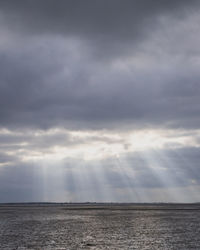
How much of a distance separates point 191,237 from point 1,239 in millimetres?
31349

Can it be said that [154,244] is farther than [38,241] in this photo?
No

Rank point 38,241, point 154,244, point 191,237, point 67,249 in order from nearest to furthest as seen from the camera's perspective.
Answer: point 67,249 < point 154,244 < point 38,241 < point 191,237

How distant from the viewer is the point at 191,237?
5866cm

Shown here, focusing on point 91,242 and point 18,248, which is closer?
point 18,248

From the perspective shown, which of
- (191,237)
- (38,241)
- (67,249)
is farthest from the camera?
→ (191,237)

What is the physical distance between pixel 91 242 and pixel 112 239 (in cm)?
477

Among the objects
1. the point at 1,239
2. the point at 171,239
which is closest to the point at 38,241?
the point at 1,239

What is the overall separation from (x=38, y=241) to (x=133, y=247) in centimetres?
1573

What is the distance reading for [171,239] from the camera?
56281 millimetres

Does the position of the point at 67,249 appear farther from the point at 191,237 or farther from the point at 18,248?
the point at 191,237

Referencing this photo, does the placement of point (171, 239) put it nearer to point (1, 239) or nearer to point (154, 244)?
point (154, 244)

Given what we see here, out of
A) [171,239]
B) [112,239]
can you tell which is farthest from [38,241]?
[171,239]

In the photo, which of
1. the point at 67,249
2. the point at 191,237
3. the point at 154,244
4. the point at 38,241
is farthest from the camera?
the point at 191,237

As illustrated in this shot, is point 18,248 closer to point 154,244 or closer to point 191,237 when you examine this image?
point 154,244
